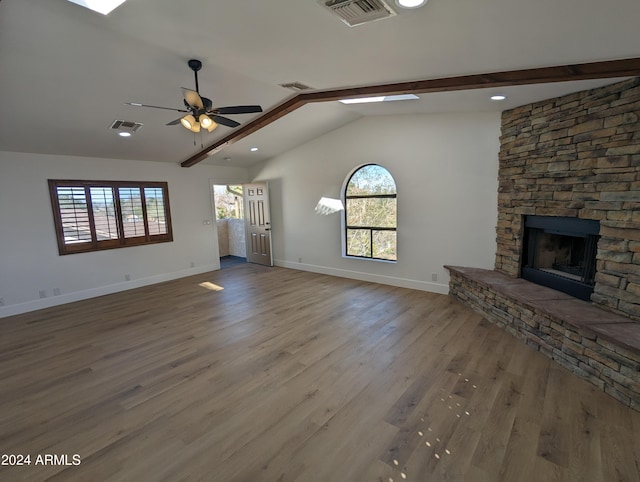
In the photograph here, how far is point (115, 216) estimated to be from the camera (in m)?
5.66

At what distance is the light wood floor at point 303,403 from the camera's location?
6.15 feet

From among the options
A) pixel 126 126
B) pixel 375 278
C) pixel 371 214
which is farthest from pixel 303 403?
pixel 126 126

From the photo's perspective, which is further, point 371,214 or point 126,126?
point 371,214

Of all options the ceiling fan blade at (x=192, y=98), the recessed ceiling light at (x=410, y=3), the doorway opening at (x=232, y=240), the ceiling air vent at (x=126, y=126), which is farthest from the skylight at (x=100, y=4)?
the doorway opening at (x=232, y=240)

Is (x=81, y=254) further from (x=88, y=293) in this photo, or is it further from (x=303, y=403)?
(x=303, y=403)

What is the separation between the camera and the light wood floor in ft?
6.15

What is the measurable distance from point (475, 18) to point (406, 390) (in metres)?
2.82

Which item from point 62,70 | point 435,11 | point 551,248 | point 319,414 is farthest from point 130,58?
point 551,248

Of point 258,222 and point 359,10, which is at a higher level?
point 359,10

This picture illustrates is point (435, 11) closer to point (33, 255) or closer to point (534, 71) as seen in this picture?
point (534, 71)

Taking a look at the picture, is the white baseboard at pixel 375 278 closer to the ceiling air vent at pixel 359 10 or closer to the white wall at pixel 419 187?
the white wall at pixel 419 187

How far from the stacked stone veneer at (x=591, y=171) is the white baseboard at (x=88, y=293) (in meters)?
6.25

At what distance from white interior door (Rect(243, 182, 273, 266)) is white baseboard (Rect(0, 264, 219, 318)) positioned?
4.50 ft

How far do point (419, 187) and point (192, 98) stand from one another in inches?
144
